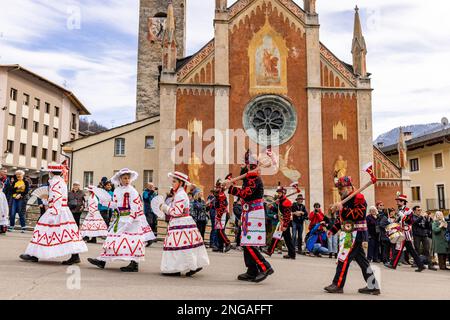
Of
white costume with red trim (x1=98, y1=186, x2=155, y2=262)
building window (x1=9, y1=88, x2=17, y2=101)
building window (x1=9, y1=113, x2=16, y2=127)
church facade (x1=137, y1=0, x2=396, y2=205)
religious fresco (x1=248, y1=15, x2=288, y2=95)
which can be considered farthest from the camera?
building window (x1=9, y1=113, x2=16, y2=127)

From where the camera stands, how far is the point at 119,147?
30391 mm

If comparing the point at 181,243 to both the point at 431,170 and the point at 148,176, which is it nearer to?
the point at 148,176

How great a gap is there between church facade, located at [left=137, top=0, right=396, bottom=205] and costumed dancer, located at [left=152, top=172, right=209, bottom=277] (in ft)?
59.9

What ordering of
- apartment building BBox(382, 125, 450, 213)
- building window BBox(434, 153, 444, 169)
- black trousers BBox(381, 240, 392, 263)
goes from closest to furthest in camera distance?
black trousers BBox(381, 240, 392, 263) → apartment building BBox(382, 125, 450, 213) → building window BBox(434, 153, 444, 169)

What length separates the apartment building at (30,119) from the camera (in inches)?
1608

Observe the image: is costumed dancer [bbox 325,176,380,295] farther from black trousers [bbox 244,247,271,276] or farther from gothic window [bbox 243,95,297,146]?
gothic window [bbox 243,95,297,146]

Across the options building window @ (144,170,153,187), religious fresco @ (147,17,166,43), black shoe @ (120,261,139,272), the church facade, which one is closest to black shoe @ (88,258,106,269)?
black shoe @ (120,261,139,272)

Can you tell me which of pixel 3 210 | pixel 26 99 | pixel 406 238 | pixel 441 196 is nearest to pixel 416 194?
pixel 441 196

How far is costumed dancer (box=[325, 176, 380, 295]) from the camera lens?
690cm

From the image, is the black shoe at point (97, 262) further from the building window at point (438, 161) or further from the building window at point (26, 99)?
the building window at point (26, 99)

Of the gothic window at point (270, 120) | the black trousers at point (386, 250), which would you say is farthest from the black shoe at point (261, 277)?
the gothic window at point (270, 120)

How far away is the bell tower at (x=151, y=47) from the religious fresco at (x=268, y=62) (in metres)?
14.3

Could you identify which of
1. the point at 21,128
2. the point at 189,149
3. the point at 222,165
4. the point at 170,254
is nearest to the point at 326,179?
the point at 222,165

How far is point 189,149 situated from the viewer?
26.4 metres
